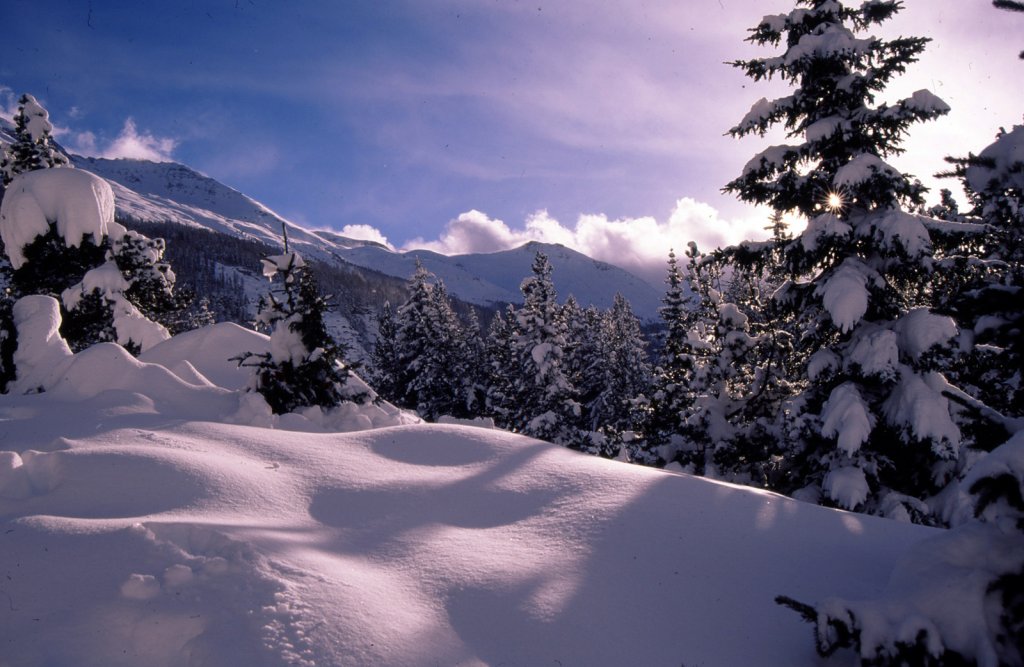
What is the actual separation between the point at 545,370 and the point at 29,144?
22242mm

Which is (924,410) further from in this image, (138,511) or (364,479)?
(138,511)

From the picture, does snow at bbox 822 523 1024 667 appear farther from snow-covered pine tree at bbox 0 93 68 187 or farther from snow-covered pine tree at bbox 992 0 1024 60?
snow-covered pine tree at bbox 0 93 68 187

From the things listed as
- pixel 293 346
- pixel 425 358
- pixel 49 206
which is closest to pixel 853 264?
pixel 293 346

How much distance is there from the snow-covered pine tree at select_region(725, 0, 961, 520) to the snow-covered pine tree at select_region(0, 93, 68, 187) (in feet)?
78.6

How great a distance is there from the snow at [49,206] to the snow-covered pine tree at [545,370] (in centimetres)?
1653

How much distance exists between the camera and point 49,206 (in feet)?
53.6

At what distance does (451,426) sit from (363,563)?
4.03 metres

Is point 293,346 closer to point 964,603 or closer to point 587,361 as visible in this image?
point 964,603

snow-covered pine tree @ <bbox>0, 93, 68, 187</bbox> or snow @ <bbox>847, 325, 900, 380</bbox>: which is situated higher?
snow-covered pine tree @ <bbox>0, 93, 68, 187</bbox>

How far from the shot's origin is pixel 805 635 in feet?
12.6

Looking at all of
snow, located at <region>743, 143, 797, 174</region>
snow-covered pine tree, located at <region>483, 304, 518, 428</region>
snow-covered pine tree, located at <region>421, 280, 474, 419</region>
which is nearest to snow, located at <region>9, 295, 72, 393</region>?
snow, located at <region>743, 143, 797, 174</region>

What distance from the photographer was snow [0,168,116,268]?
16188mm

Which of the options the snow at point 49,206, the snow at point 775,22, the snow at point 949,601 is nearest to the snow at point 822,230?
the snow at point 775,22

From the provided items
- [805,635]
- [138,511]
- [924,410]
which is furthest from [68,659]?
[924,410]
